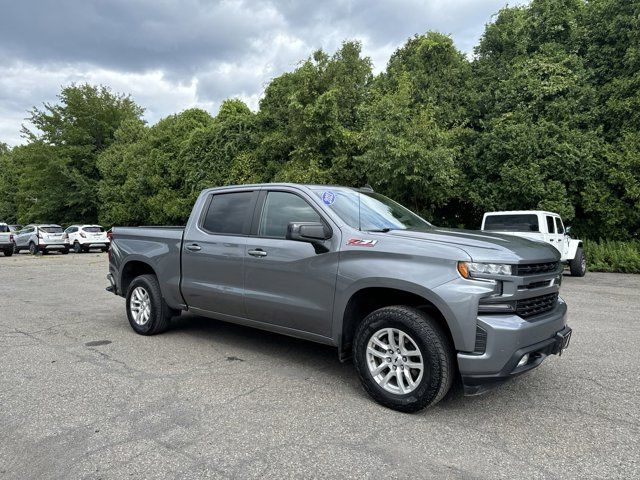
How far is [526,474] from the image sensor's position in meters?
2.77

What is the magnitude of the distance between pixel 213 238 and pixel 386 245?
222cm

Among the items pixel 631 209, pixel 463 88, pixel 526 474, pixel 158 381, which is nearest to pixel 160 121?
pixel 463 88

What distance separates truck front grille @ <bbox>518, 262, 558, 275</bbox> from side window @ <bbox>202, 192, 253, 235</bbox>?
8.90ft

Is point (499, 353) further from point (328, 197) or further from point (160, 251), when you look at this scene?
point (160, 251)

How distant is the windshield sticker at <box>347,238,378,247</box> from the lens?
12.8ft

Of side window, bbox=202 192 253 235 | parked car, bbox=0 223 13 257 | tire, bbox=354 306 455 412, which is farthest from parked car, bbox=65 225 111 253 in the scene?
tire, bbox=354 306 455 412

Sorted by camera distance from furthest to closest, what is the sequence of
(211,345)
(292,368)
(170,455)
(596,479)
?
(211,345)
(292,368)
(170,455)
(596,479)

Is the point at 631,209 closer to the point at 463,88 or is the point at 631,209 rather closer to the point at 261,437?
the point at 463,88

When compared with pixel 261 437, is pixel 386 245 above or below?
above

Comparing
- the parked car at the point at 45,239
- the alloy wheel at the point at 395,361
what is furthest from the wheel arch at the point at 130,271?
the parked car at the point at 45,239

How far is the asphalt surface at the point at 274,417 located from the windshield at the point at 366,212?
1.47m

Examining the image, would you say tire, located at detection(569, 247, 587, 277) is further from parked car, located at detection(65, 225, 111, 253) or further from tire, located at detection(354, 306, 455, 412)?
parked car, located at detection(65, 225, 111, 253)

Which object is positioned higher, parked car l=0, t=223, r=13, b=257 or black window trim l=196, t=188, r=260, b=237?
black window trim l=196, t=188, r=260, b=237

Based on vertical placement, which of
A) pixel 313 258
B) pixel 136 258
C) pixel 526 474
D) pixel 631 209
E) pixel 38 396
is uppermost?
pixel 631 209
